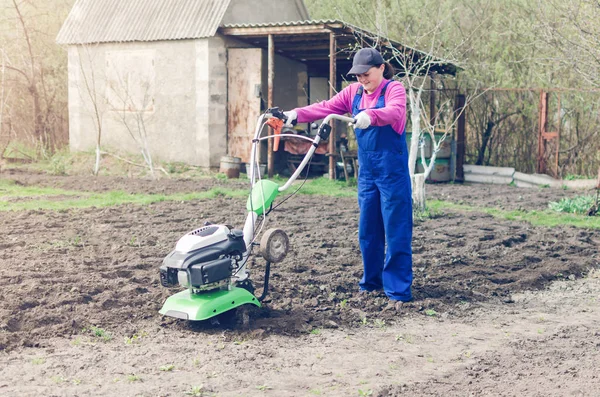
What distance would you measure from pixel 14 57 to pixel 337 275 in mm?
15866

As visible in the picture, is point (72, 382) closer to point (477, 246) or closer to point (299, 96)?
point (477, 246)

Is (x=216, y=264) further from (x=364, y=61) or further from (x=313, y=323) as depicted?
(x=364, y=61)

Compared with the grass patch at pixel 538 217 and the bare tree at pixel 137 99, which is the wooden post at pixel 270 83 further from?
the grass patch at pixel 538 217

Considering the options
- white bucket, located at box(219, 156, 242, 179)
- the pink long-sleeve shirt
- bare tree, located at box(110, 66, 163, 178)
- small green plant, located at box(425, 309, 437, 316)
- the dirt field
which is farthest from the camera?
bare tree, located at box(110, 66, 163, 178)

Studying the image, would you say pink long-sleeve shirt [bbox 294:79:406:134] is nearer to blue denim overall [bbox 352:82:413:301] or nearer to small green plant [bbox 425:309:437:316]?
blue denim overall [bbox 352:82:413:301]

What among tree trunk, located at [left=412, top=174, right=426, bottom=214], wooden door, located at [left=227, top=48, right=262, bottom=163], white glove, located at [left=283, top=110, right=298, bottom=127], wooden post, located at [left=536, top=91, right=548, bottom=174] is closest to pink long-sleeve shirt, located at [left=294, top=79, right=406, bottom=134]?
white glove, located at [left=283, top=110, right=298, bottom=127]

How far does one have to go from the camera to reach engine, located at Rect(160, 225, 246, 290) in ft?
17.7

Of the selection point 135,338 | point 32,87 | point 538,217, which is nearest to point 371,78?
point 135,338

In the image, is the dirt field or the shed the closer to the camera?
the dirt field

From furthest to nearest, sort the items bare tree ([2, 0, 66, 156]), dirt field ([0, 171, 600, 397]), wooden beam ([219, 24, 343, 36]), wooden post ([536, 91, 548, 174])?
bare tree ([2, 0, 66, 156]) → wooden post ([536, 91, 548, 174]) → wooden beam ([219, 24, 343, 36]) → dirt field ([0, 171, 600, 397])

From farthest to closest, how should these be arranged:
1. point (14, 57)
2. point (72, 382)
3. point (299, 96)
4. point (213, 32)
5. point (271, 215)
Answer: point (14, 57) → point (299, 96) → point (213, 32) → point (271, 215) → point (72, 382)

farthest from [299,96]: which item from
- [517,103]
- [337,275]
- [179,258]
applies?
[179,258]

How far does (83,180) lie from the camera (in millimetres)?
15352

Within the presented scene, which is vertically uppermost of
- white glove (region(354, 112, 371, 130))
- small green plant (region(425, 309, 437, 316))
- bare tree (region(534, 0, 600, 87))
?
bare tree (region(534, 0, 600, 87))
